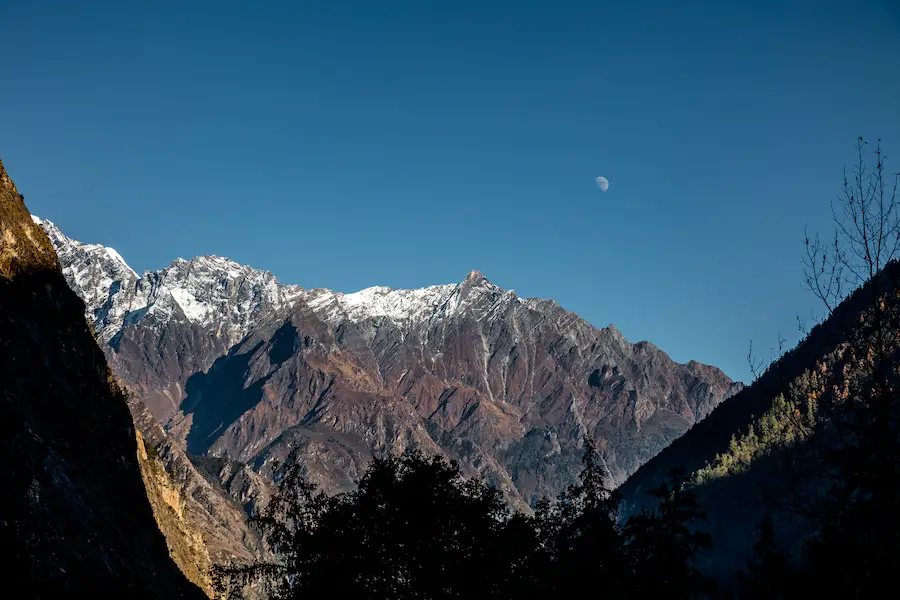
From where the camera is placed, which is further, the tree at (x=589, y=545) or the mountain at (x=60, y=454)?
the mountain at (x=60, y=454)

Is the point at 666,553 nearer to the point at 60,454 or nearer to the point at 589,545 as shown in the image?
the point at 589,545

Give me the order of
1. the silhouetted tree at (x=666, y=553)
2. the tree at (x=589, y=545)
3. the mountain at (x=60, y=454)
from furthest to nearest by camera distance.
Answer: the mountain at (x=60, y=454) < the silhouetted tree at (x=666, y=553) < the tree at (x=589, y=545)

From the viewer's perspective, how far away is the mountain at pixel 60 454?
49406 millimetres

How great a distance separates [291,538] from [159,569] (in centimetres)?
3655

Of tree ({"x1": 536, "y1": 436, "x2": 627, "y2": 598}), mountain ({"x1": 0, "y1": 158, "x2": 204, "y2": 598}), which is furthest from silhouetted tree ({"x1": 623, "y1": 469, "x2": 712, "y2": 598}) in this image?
mountain ({"x1": 0, "y1": 158, "x2": 204, "y2": 598})

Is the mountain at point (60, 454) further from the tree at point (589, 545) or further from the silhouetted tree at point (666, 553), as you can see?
the silhouetted tree at point (666, 553)

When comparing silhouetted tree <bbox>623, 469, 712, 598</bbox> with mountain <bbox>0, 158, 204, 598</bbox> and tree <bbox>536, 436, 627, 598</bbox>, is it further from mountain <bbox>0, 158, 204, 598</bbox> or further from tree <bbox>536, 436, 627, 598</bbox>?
mountain <bbox>0, 158, 204, 598</bbox>

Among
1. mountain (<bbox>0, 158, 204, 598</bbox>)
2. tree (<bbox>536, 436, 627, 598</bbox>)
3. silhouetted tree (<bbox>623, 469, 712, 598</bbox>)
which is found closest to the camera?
tree (<bbox>536, 436, 627, 598</bbox>)

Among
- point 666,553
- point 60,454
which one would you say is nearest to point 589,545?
point 666,553

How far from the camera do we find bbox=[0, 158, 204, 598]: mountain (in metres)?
49.4

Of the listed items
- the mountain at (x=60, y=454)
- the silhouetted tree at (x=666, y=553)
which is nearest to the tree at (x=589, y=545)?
the silhouetted tree at (x=666, y=553)

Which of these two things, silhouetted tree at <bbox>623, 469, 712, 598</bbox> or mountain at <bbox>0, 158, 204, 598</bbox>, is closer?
silhouetted tree at <bbox>623, 469, 712, 598</bbox>

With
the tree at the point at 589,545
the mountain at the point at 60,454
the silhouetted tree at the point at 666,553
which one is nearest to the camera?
the tree at the point at 589,545

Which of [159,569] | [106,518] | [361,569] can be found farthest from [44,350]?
[361,569]
